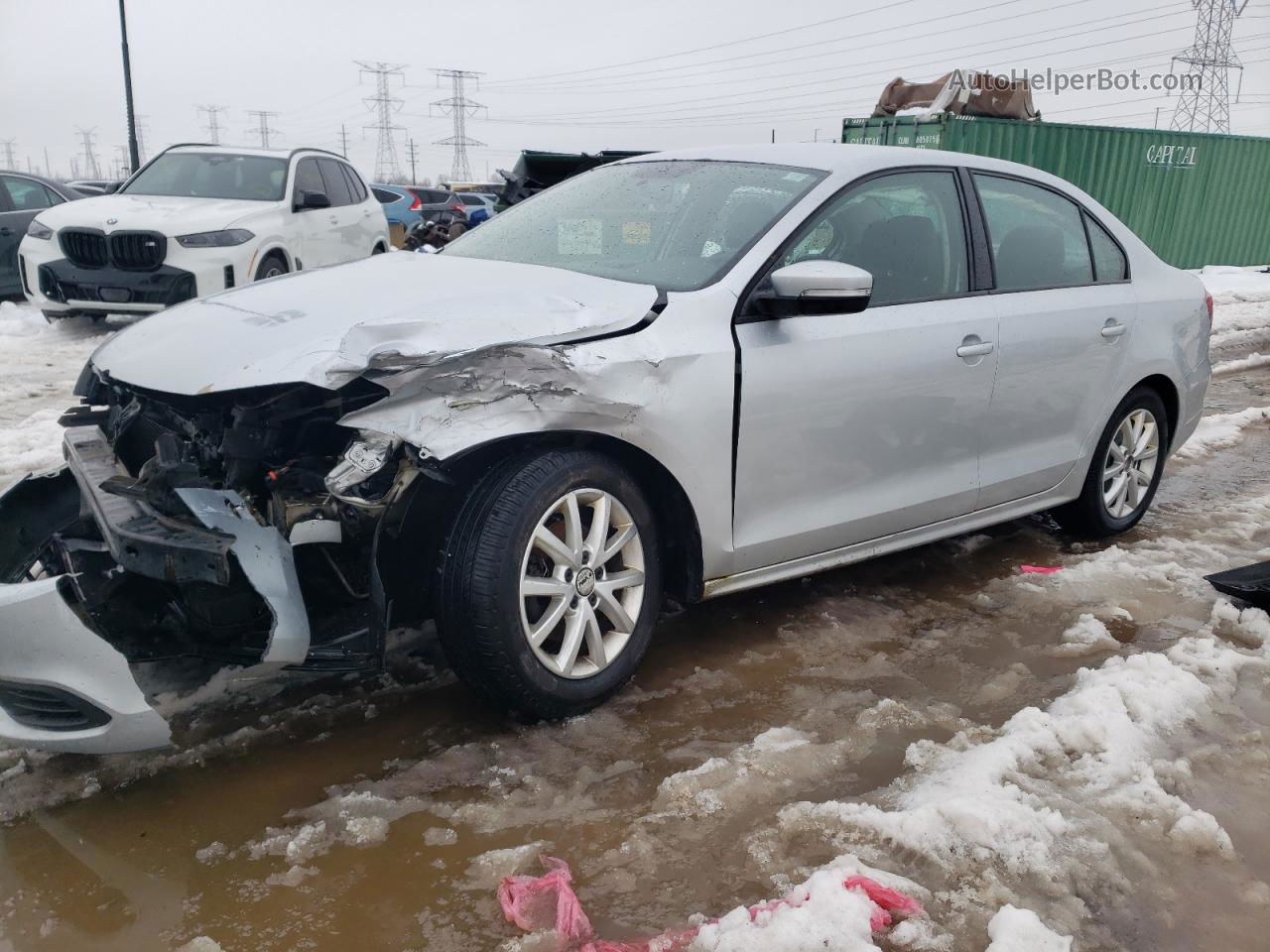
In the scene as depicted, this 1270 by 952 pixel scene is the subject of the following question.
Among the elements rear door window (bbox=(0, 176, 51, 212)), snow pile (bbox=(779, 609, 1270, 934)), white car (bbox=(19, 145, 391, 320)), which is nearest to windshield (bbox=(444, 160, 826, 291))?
snow pile (bbox=(779, 609, 1270, 934))

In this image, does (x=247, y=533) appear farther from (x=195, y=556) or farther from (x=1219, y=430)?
(x=1219, y=430)

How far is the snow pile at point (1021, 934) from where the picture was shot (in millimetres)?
2170

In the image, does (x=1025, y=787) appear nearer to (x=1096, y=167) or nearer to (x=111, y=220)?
(x=111, y=220)

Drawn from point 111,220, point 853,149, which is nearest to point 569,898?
point 853,149

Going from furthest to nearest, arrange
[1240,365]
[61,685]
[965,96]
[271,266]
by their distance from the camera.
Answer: [965,96] → [1240,365] → [271,266] → [61,685]

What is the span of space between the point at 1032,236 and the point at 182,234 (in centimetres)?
704

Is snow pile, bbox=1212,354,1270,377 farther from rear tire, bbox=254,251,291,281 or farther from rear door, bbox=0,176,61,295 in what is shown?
rear door, bbox=0,176,61,295

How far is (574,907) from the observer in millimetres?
2227

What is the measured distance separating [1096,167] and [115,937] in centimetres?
1885

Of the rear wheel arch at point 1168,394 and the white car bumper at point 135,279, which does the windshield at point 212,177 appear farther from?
the rear wheel arch at point 1168,394

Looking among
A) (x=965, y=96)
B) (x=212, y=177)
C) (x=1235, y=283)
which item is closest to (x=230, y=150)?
(x=212, y=177)

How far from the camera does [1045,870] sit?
7.99 ft

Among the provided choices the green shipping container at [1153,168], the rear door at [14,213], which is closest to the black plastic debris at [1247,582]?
the rear door at [14,213]

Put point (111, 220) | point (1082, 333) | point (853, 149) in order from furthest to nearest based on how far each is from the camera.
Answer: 1. point (111, 220)
2. point (1082, 333)
3. point (853, 149)
